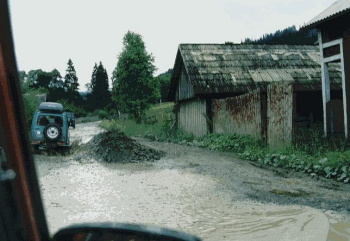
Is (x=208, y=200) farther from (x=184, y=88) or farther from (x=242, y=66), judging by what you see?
(x=184, y=88)

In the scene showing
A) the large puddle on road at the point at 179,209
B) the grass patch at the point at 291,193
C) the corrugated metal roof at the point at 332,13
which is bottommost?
the grass patch at the point at 291,193

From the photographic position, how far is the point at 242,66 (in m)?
18.9

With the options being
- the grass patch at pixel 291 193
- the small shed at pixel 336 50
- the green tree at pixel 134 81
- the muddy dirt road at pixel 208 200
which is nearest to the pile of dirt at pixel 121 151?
the muddy dirt road at pixel 208 200

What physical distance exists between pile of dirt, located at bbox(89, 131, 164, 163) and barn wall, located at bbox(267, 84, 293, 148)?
365 cm

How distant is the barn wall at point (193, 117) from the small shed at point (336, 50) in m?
6.25

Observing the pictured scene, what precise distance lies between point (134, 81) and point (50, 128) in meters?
26.9

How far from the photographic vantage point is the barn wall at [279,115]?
406 inches

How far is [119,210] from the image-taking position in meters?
5.45

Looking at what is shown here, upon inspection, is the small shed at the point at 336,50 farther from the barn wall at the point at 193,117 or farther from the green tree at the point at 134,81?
the green tree at the point at 134,81

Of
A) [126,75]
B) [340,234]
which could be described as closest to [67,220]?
[340,234]

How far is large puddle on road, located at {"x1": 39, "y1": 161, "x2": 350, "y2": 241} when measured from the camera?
436 centimetres

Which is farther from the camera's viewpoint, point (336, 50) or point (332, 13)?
point (336, 50)

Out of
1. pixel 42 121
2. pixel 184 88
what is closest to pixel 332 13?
pixel 184 88

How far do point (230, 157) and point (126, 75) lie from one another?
3026 cm
